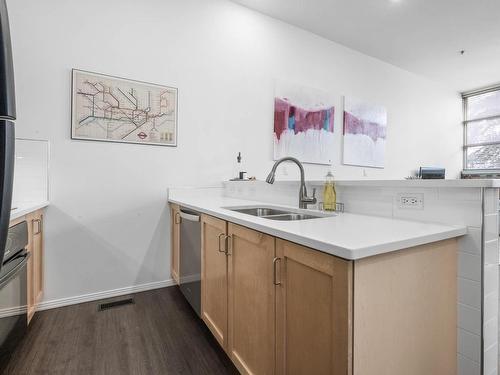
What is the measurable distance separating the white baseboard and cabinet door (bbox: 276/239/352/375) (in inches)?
73.0

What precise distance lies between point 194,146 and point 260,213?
3.87ft

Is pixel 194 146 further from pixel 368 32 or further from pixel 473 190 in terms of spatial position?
pixel 368 32

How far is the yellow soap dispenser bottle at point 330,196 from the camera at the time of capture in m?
Answer: 1.61

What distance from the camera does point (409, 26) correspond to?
3.50m

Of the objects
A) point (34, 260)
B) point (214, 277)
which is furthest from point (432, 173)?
point (34, 260)

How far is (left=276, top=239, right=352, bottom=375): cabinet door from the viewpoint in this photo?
752 mm

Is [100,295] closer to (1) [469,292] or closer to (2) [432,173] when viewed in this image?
(1) [469,292]

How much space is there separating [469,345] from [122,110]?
9.10 ft

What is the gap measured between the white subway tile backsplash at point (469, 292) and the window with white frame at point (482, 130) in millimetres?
6136

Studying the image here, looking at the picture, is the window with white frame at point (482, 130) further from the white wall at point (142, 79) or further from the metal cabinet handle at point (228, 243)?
the metal cabinet handle at point (228, 243)

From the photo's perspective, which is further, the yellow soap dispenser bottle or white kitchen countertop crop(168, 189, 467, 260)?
the yellow soap dispenser bottle

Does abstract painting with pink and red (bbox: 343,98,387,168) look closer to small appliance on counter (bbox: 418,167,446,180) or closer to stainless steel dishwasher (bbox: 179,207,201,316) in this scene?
small appliance on counter (bbox: 418,167,446,180)

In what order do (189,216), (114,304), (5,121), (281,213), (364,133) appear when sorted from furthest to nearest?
(364,133)
(114,304)
(189,216)
(281,213)
(5,121)

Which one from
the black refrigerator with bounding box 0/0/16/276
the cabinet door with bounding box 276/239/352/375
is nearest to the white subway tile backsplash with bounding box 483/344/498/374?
the cabinet door with bounding box 276/239/352/375
